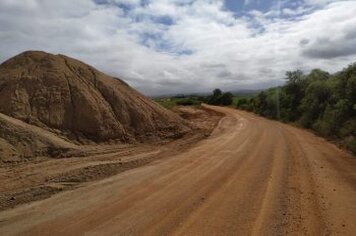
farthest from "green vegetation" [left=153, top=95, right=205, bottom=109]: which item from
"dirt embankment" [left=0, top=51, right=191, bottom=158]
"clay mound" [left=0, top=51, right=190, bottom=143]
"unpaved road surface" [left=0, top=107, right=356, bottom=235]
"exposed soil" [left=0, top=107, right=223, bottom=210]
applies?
"unpaved road surface" [left=0, top=107, right=356, bottom=235]

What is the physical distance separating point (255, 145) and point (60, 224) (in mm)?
11833

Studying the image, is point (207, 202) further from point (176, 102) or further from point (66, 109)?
point (176, 102)

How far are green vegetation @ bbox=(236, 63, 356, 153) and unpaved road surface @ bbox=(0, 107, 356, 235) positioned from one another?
639 cm

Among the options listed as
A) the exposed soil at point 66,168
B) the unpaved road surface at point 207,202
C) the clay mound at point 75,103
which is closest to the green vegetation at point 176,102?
the clay mound at point 75,103

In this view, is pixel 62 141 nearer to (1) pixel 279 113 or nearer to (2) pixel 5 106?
(2) pixel 5 106

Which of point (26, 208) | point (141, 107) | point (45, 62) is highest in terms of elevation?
point (45, 62)

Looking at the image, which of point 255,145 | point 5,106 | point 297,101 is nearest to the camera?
point 5,106

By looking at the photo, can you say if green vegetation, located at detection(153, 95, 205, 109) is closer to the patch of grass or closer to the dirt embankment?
the patch of grass

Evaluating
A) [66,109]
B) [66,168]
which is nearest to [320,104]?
[66,109]

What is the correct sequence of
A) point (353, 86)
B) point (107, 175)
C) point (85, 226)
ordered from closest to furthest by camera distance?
point (85, 226) → point (107, 175) → point (353, 86)

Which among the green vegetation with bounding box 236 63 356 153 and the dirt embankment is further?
the green vegetation with bounding box 236 63 356 153

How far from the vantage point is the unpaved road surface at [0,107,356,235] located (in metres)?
7.21

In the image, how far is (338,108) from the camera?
73.8ft

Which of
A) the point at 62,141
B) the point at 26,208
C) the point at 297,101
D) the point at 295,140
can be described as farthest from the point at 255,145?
the point at 297,101
